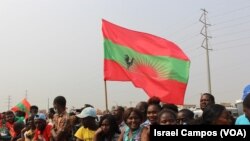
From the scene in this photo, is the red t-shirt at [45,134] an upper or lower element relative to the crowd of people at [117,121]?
lower

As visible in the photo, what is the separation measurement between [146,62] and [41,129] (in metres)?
4.07

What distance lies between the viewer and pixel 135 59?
9898 millimetres

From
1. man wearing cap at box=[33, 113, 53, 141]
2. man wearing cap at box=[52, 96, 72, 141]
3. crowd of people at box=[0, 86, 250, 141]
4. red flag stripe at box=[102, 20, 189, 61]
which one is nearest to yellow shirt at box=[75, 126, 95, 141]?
crowd of people at box=[0, 86, 250, 141]

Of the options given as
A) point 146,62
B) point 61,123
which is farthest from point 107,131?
point 146,62

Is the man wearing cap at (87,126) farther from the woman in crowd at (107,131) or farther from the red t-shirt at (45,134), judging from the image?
the red t-shirt at (45,134)

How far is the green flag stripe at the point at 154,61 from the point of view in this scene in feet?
31.7

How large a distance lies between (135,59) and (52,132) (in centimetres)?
415

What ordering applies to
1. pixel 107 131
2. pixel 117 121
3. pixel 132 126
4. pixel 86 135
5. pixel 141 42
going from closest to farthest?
pixel 132 126 → pixel 107 131 → pixel 86 135 → pixel 117 121 → pixel 141 42

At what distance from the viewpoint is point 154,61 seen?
995cm

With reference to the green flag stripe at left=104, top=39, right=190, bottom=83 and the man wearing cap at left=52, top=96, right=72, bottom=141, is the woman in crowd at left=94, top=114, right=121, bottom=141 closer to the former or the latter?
the man wearing cap at left=52, top=96, right=72, bottom=141

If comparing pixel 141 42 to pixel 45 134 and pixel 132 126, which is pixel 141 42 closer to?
pixel 45 134

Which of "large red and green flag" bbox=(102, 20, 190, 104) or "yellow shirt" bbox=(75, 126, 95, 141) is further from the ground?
"large red and green flag" bbox=(102, 20, 190, 104)

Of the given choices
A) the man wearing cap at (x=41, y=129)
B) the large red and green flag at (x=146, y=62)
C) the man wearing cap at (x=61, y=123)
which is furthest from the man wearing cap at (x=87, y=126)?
the large red and green flag at (x=146, y=62)

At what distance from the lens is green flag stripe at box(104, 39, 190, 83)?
966cm
